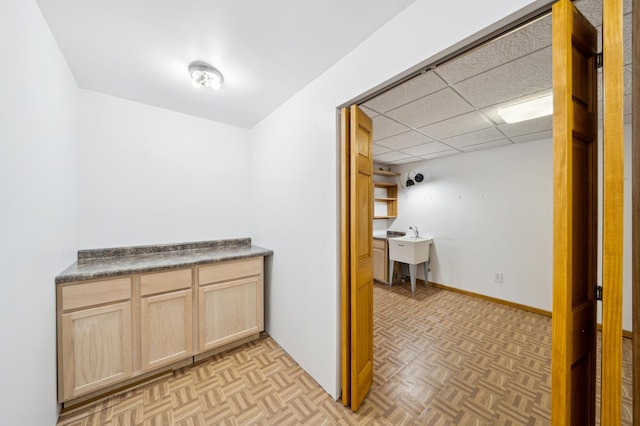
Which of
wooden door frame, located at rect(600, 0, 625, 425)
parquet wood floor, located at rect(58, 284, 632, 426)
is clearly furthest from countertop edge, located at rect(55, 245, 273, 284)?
wooden door frame, located at rect(600, 0, 625, 425)

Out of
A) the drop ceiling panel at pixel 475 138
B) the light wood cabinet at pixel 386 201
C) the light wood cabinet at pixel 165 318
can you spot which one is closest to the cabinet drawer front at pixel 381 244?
the light wood cabinet at pixel 386 201

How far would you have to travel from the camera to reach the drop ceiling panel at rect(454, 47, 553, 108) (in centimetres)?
146

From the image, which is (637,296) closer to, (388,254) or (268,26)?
(268,26)

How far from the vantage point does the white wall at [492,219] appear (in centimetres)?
298

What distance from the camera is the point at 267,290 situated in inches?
100

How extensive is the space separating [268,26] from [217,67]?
23.2 inches

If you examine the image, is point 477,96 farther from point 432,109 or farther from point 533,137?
point 533,137

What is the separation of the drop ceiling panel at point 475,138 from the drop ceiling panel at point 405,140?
329 mm

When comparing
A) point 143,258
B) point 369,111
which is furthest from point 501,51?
point 143,258

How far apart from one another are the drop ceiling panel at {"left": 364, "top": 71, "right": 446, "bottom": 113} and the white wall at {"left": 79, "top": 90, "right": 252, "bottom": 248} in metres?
1.70

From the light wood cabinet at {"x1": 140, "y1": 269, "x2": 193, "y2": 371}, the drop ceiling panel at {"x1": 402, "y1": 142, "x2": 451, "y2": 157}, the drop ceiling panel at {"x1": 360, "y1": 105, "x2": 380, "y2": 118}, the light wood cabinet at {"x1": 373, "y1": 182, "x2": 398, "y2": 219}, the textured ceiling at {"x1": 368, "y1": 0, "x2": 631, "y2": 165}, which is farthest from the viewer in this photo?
the light wood cabinet at {"x1": 373, "y1": 182, "x2": 398, "y2": 219}

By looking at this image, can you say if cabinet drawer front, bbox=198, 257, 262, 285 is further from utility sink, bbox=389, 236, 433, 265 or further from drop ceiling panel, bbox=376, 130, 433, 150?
utility sink, bbox=389, 236, 433, 265

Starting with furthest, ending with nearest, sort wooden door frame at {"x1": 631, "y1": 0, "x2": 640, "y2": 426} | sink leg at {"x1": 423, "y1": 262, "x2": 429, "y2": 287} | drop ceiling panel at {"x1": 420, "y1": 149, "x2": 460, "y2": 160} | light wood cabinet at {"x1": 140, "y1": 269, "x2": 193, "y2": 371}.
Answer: sink leg at {"x1": 423, "y1": 262, "x2": 429, "y2": 287} → drop ceiling panel at {"x1": 420, "y1": 149, "x2": 460, "y2": 160} → light wood cabinet at {"x1": 140, "y1": 269, "x2": 193, "y2": 371} → wooden door frame at {"x1": 631, "y1": 0, "x2": 640, "y2": 426}

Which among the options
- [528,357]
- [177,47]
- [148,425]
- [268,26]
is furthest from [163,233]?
[528,357]
